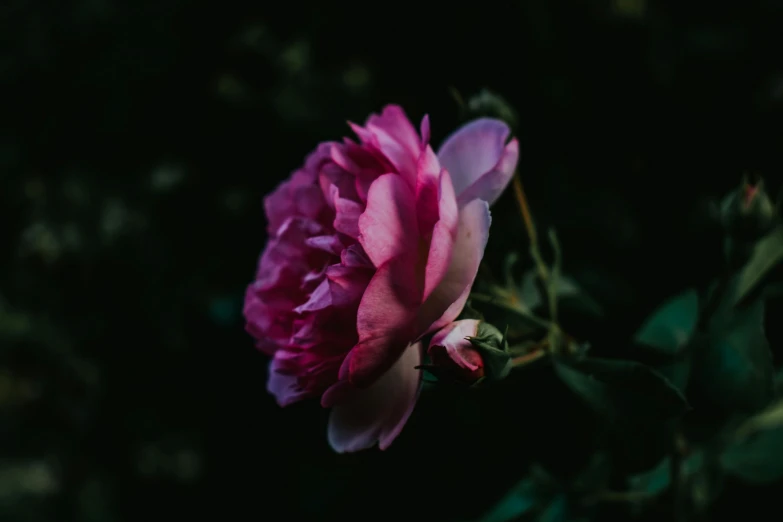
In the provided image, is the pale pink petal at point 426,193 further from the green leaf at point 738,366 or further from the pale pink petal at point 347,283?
the green leaf at point 738,366

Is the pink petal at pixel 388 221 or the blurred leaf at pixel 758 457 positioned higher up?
the pink petal at pixel 388 221

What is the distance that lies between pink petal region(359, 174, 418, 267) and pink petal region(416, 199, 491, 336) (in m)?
0.03

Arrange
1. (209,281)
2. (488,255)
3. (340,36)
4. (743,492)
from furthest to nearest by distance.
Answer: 1. (209,281)
2. (340,36)
3. (743,492)
4. (488,255)

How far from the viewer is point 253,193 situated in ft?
4.14

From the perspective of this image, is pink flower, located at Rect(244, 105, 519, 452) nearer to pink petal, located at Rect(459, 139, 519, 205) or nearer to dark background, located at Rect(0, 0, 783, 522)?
pink petal, located at Rect(459, 139, 519, 205)

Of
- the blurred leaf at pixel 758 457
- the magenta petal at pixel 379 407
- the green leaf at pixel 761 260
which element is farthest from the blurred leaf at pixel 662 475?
the magenta petal at pixel 379 407

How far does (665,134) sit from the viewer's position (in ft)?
3.60

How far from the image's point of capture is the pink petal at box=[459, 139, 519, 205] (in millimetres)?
533

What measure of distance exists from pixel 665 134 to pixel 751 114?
11 centimetres

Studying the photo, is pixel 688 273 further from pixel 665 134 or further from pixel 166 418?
pixel 166 418

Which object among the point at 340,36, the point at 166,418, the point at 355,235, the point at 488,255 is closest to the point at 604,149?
the point at 340,36

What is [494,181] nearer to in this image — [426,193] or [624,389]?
[426,193]

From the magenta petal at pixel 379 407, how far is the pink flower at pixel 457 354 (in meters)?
0.04

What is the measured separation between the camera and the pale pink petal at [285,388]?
1.69 ft
